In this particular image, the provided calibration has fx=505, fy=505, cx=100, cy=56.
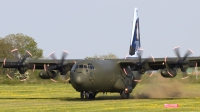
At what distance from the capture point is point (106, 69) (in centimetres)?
4000

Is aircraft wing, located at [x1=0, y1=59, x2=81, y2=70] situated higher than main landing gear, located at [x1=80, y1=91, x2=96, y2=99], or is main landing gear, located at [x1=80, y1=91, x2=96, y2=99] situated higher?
aircraft wing, located at [x1=0, y1=59, x2=81, y2=70]

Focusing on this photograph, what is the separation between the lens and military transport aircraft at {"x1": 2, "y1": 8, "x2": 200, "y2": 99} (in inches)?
1496

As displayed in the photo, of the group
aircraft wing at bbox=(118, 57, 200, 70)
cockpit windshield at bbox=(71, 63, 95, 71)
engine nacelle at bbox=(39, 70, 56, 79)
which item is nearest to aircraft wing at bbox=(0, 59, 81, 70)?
engine nacelle at bbox=(39, 70, 56, 79)

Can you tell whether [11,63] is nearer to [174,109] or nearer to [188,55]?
[188,55]

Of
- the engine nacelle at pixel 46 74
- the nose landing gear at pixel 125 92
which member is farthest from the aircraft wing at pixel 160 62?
the engine nacelle at pixel 46 74

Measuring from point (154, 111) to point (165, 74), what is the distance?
10.9 meters

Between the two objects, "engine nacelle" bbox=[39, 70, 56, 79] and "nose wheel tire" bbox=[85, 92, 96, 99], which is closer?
"nose wheel tire" bbox=[85, 92, 96, 99]

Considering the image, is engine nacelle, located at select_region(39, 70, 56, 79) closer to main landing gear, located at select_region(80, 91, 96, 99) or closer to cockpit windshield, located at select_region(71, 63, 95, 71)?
main landing gear, located at select_region(80, 91, 96, 99)

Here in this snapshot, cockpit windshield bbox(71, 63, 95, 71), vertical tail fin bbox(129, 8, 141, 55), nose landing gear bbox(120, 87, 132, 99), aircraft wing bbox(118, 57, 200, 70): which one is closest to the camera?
cockpit windshield bbox(71, 63, 95, 71)

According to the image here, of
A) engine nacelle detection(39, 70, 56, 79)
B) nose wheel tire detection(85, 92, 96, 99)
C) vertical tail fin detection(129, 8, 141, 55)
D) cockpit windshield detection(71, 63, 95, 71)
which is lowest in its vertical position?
nose wheel tire detection(85, 92, 96, 99)

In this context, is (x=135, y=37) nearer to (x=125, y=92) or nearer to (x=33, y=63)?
(x=125, y=92)

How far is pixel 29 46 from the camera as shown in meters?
124

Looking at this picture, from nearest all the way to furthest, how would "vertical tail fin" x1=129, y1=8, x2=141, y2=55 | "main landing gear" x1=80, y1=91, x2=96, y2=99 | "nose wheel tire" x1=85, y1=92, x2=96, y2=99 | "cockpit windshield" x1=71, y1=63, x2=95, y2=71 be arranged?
"cockpit windshield" x1=71, y1=63, x2=95, y2=71 < "main landing gear" x1=80, y1=91, x2=96, y2=99 < "nose wheel tire" x1=85, y1=92, x2=96, y2=99 < "vertical tail fin" x1=129, y1=8, x2=141, y2=55

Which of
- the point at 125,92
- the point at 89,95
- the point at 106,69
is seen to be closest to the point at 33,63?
the point at 89,95
